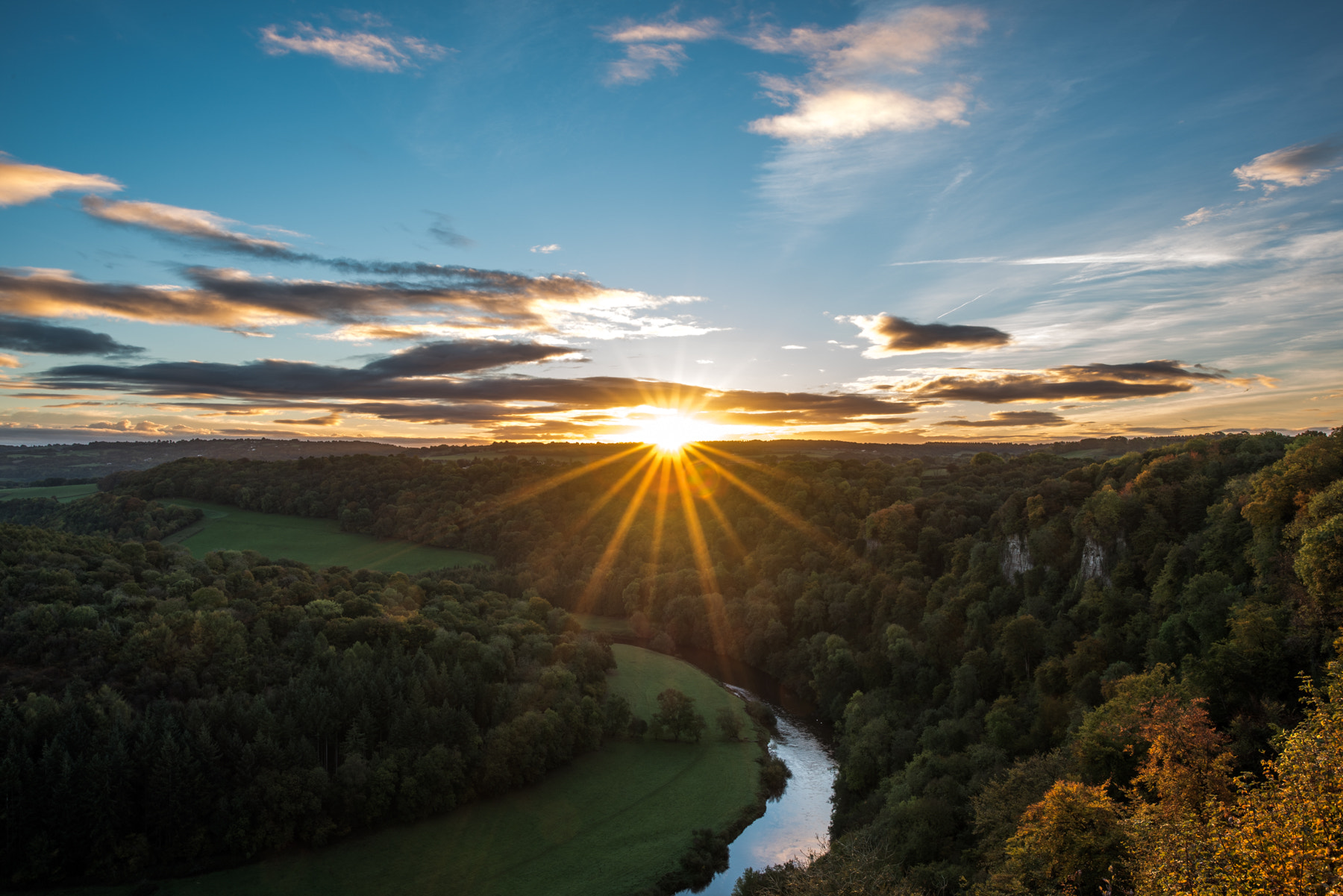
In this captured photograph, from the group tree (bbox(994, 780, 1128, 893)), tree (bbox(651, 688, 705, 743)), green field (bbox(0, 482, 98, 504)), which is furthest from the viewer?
green field (bbox(0, 482, 98, 504))

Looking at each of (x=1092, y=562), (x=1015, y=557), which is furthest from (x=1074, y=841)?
(x=1015, y=557)

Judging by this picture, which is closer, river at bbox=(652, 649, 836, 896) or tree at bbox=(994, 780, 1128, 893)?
tree at bbox=(994, 780, 1128, 893)

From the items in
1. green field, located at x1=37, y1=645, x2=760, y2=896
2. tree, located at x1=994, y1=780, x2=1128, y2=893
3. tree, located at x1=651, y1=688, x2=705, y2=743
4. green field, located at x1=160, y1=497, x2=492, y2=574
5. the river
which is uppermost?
tree, located at x1=994, y1=780, x2=1128, y2=893

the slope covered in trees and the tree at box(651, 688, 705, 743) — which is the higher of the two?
the slope covered in trees

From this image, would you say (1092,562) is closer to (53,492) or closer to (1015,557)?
(1015,557)

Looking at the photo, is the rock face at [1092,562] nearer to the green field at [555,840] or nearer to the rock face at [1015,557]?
the rock face at [1015,557]

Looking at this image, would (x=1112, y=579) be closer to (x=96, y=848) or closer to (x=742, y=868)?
(x=742, y=868)

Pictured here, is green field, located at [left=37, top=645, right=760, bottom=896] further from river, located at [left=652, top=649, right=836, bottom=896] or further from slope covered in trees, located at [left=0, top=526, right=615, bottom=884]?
river, located at [left=652, top=649, right=836, bottom=896]

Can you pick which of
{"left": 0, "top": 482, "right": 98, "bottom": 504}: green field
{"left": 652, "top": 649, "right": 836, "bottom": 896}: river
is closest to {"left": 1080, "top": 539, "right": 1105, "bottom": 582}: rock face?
{"left": 652, "top": 649, "right": 836, "bottom": 896}: river

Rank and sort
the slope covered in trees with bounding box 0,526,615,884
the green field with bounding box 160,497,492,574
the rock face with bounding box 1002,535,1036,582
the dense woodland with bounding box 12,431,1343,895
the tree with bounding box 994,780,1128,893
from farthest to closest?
1. the green field with bounding box 160,497,492,574
2. the rock face with bounding box 1002,535,1036,582
3. the slope covered in trees with bounding box 0,526,615,884
4. the dense woodland with bounding box 12,431,1343,895
5. the tree with bounding box 994,780,1128,893
